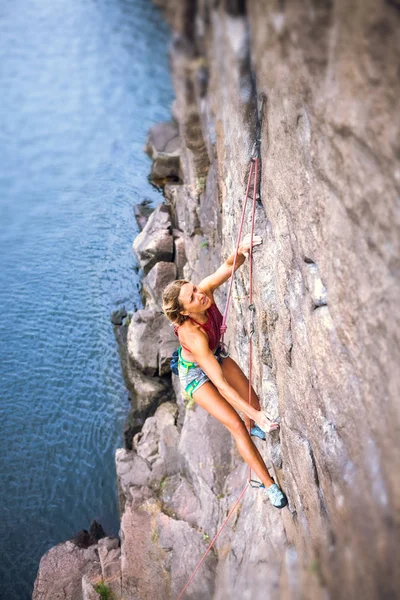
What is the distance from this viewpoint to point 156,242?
47.5 ft

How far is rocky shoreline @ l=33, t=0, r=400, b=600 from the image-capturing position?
2.72m

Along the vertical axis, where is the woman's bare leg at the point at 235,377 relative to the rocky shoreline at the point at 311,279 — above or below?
below

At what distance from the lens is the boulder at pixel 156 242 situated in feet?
47.5

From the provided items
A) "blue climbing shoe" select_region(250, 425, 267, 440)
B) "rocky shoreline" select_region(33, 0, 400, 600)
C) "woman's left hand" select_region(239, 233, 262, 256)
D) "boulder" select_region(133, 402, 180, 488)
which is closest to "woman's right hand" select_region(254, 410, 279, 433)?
"rocky shoreline" select_region(33, 0, 400, 600)

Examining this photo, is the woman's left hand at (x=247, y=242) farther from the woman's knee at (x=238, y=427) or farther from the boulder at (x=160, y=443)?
the boulder at (x=160, y=443)

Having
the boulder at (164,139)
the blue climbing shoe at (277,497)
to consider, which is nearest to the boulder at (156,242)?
the boulder at (164,139)

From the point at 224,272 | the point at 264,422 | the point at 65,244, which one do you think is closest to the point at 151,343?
the point at 65,244

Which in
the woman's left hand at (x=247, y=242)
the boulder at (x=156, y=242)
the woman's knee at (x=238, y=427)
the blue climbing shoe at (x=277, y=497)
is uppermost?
the woman's left hand at (x=247, y=242)

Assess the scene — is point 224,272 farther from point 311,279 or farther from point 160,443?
point 160,443

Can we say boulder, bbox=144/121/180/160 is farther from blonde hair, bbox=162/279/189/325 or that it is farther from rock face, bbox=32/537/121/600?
blonde hair, bbox=162/279/189/325

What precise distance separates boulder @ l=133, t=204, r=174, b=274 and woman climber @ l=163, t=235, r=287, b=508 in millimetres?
8743

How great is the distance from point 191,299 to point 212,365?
67cm

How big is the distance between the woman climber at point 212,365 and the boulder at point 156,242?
28.7 ft

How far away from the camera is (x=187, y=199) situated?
11.9 meters
